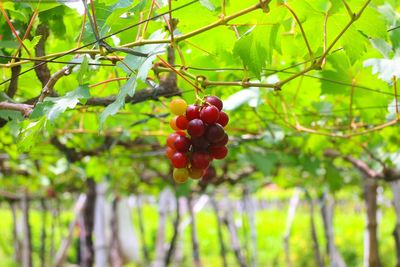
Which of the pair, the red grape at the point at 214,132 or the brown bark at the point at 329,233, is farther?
the brown bark at the point at 329,233

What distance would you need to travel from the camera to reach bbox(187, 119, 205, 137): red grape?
2.92 feet

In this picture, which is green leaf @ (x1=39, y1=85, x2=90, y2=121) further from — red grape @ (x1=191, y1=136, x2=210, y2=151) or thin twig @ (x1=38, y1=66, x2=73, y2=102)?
red grape @ (x1=191, y1=136, x2=210, y2=151)

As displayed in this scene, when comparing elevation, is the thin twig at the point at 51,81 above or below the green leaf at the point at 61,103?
above

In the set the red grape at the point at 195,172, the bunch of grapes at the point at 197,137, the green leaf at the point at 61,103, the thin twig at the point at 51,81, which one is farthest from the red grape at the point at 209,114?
the thin twig at the point at 51,81

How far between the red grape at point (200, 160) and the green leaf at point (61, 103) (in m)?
0.24

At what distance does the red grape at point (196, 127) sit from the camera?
89 centimetres

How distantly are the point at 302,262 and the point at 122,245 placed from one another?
378 centimetres

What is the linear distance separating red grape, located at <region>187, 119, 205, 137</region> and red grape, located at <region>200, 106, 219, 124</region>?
1 cm

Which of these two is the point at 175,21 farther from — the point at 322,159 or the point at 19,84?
the point at 322,159

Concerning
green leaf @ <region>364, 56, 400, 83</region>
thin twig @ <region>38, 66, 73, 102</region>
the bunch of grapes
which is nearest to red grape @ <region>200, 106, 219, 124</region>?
the bunch of grapes

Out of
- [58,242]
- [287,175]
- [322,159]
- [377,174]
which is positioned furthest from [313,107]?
[58,242]

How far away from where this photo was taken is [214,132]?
35.5 inches

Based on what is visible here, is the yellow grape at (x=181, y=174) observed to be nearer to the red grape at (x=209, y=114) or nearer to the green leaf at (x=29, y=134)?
the red grape at (x=209, y=114)

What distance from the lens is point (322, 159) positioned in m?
2.77
